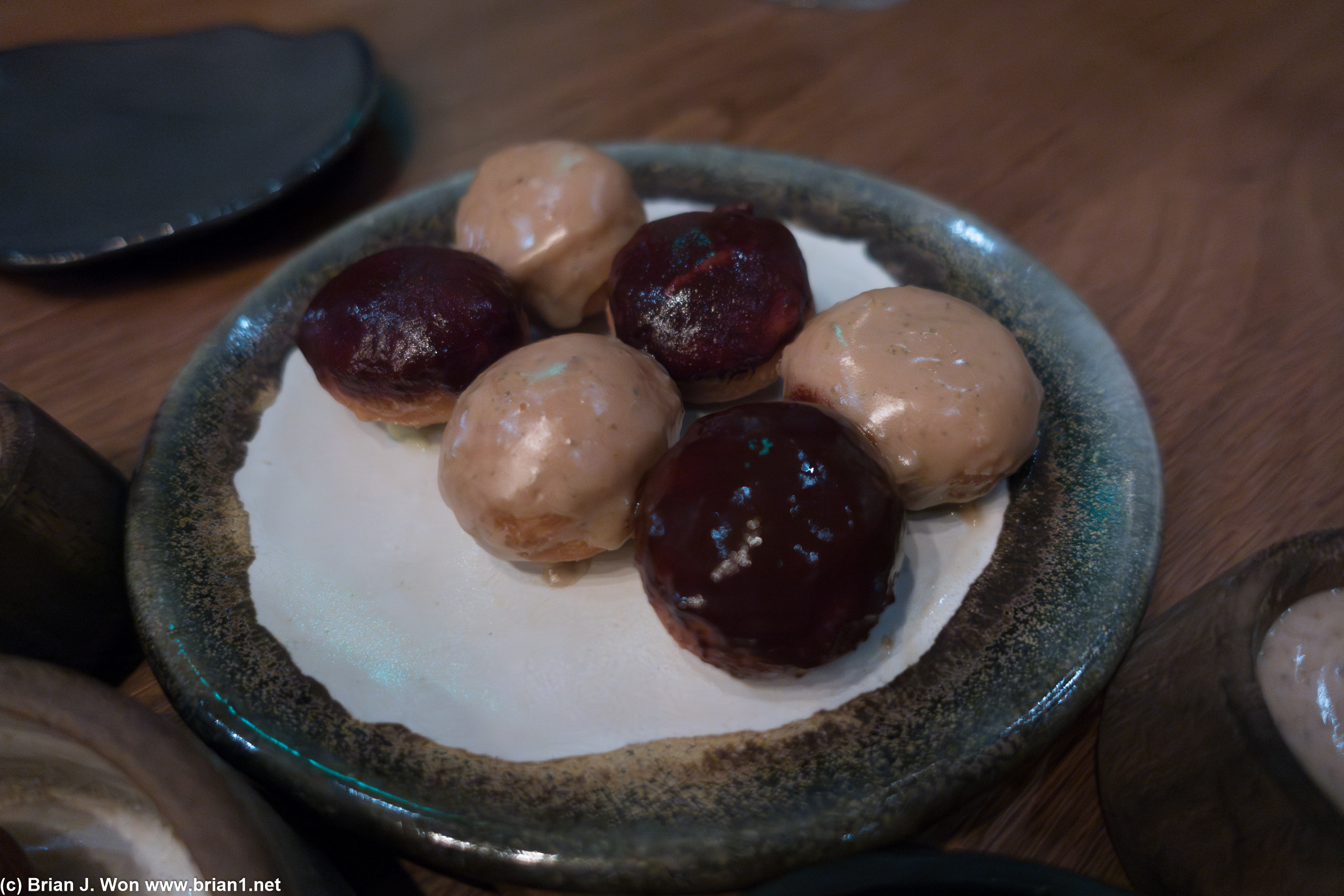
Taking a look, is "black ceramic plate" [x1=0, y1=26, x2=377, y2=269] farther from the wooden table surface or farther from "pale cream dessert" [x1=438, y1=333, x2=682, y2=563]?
"pale cream dessert" [x1=438, y1=333, x2=682, y2=563]

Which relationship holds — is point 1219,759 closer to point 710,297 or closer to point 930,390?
point 930,390

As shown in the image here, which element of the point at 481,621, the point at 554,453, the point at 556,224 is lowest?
the point at 481,621

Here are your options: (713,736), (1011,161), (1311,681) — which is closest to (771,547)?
(713,736)

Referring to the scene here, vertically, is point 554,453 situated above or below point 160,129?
above

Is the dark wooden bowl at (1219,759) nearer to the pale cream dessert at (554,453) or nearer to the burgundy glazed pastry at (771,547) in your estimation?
the burgundy glazed pastry at (771,547)

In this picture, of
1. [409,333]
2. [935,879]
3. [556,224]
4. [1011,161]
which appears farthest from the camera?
[1011,161]

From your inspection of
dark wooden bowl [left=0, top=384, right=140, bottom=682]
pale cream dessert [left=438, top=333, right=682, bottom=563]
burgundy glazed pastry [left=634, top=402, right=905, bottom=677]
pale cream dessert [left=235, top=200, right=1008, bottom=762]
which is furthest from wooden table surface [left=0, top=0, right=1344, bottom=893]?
pale cream dessert [left=438, top=333, right=682, bottom=563]

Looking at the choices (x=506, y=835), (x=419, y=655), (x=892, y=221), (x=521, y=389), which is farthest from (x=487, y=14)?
(x=506, y=835)
